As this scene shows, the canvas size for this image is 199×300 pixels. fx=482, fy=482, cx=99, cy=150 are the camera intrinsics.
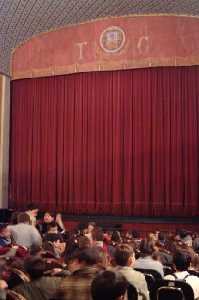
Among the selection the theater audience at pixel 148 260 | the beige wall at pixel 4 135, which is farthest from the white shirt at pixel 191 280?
the beige wall at pixel 4 135

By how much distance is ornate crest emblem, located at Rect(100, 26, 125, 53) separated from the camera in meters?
13.2

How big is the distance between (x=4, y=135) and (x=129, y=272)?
11226 mm

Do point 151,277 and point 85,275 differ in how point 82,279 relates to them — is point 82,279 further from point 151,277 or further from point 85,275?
point 151,277

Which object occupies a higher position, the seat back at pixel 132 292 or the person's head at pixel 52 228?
the person's head at pixel 52 228

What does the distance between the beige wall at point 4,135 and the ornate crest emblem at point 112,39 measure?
10.4 feet

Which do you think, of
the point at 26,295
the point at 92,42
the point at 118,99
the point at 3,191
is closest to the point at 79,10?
the point at 92,42

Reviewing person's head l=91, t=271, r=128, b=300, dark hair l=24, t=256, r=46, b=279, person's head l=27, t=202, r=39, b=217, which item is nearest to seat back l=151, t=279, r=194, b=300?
dark hair l=24, t=256, r=46, b=279

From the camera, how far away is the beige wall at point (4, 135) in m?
14.1

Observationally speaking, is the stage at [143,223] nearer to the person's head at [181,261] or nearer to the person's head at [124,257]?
the person's head at [181,261]

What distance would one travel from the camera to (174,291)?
357cm

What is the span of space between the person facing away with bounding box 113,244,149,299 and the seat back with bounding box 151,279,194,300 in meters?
0.13

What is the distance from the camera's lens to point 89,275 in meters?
2.90

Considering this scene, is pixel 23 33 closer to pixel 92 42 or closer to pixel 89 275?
pixel 92 42

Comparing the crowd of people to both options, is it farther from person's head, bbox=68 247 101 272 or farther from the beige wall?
the beige wall
